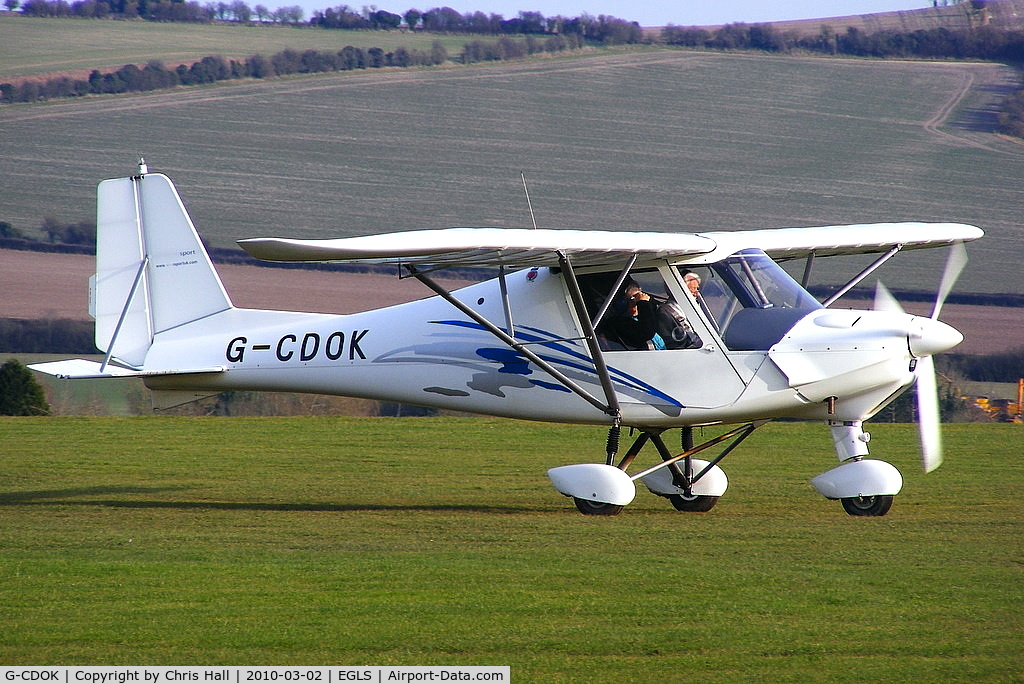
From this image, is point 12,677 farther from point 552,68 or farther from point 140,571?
point 552,68

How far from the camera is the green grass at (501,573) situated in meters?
5.96

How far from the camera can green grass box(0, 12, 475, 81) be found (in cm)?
6762

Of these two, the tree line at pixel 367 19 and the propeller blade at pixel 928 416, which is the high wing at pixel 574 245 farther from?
the tree line at pixel 367 19

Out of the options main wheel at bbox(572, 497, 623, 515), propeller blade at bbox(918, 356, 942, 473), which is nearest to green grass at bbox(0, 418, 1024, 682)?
main wheel at bbox(572, 497, 623, 515)

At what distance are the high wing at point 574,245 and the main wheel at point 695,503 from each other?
2.34 m

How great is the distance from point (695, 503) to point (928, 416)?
2230 millimetres

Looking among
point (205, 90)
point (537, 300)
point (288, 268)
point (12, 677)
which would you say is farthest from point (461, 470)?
point (205, 90)

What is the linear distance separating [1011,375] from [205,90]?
4765cm

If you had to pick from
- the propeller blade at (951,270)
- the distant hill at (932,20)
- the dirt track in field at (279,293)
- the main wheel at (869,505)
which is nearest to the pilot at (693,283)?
the main wheel at (869,505)

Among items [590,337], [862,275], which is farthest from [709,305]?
[862,275]

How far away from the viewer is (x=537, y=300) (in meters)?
11.2

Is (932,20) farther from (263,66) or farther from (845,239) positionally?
(845,239)
